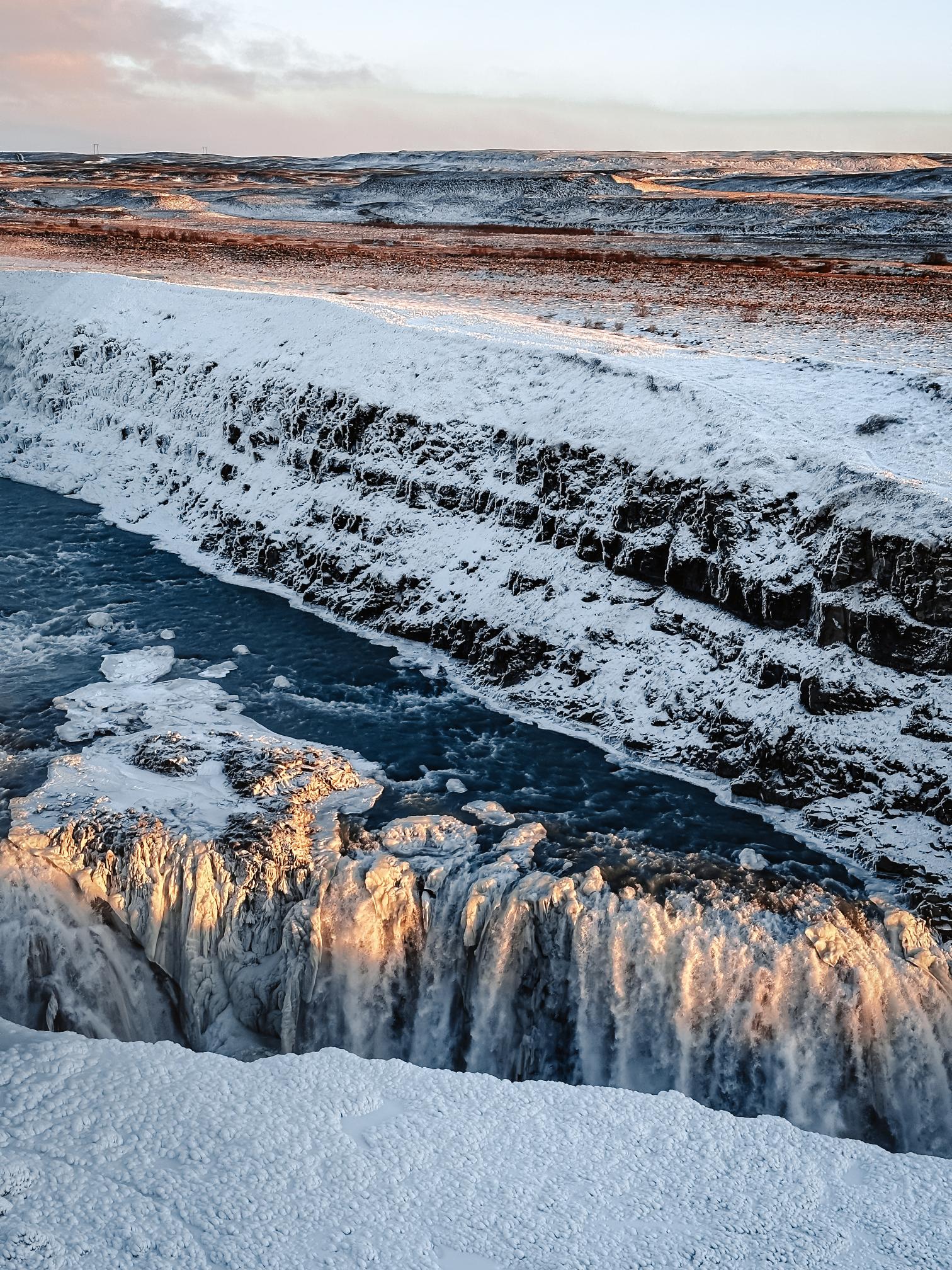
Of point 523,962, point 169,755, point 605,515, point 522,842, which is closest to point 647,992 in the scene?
point 523,962

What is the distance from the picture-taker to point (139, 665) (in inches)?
750

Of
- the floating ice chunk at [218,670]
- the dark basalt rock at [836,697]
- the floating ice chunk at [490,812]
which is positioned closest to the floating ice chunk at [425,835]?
the floating ice chunk at [490,812]

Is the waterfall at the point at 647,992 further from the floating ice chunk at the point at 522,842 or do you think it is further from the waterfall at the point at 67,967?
the waterfall at the point at 67,967

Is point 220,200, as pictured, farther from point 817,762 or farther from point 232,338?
point 817,762

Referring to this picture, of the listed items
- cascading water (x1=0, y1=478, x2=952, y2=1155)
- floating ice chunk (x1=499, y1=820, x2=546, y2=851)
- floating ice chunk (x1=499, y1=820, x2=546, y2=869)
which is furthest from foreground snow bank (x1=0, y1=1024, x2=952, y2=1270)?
floating ice chunk (x1=499, y1=820, x2=546, y2=851)

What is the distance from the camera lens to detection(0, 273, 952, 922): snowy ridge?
1573 centimetres

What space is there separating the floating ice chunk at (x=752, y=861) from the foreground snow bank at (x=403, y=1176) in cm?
386

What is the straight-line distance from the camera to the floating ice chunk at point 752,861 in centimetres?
1409

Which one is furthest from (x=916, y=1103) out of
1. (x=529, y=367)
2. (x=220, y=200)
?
(x=220, y=200)

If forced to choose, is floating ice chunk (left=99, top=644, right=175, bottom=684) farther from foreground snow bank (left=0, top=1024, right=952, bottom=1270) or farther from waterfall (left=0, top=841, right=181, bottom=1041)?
foreground snow bank (left=0, top=1024, right=952, bottom=1270)

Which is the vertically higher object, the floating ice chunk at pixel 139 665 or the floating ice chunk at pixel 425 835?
the floating ice chunk at pixel 139 665

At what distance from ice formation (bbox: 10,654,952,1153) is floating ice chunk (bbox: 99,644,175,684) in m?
4.62

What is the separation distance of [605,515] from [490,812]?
7433 mm

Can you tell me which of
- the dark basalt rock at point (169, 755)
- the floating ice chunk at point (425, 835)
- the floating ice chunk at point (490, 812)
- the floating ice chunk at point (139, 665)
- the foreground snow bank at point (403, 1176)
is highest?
the floating ice chunk at point (139, 665)
